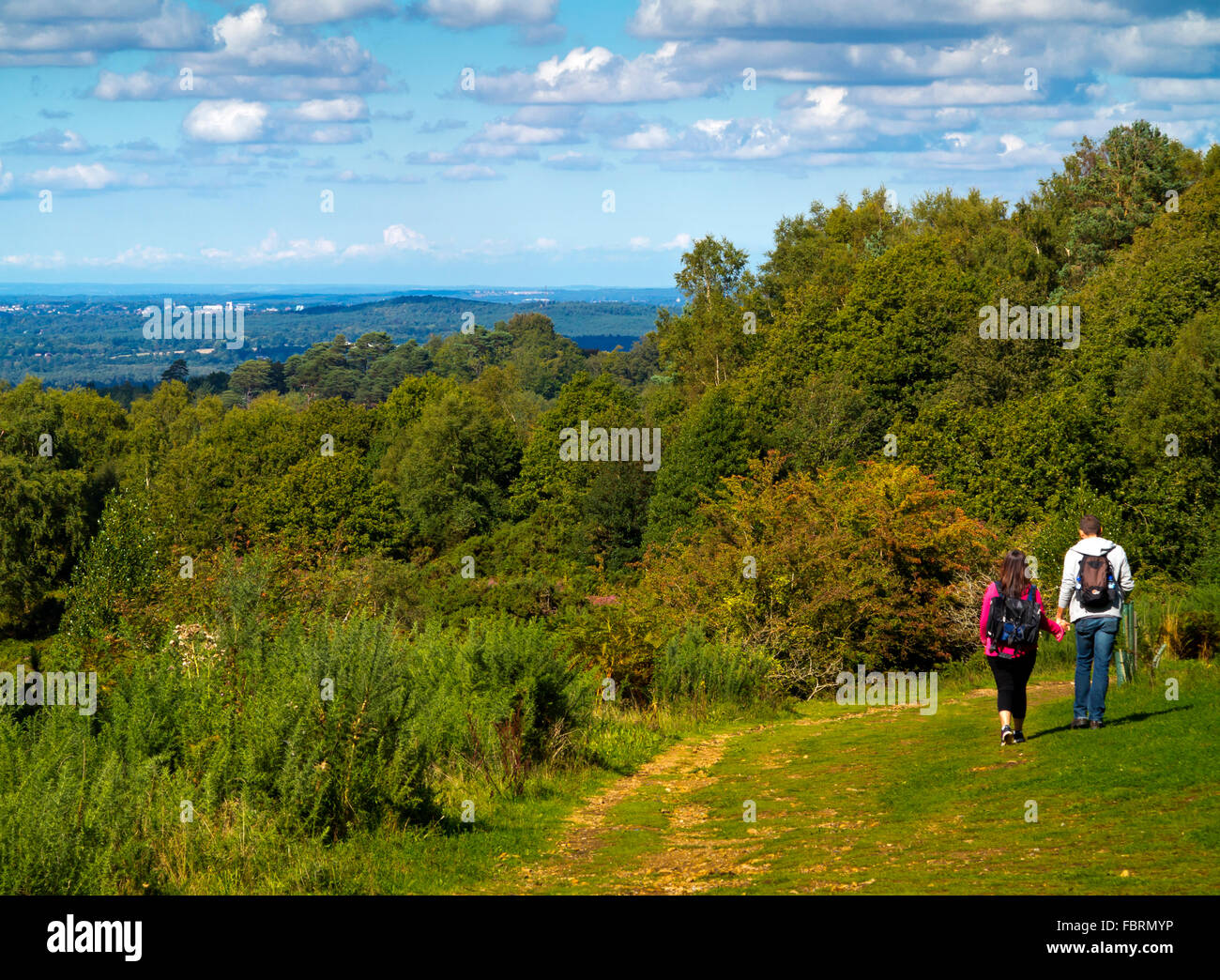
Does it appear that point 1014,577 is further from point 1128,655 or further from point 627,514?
point 627,514

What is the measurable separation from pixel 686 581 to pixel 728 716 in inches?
323

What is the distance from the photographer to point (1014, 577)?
416 inches

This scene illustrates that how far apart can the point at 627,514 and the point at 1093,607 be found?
5134 centimetres

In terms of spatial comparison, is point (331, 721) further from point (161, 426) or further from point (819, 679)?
point (161, 426)

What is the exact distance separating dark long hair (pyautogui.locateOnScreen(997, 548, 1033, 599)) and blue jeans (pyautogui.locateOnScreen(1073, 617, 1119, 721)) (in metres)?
0.70

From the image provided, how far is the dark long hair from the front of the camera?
34.6ft

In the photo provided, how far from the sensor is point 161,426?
9838cm

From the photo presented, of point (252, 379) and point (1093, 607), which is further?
point (252, 379)

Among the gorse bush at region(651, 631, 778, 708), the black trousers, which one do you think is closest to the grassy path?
the black trousers

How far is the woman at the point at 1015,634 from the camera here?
10539 millimetres

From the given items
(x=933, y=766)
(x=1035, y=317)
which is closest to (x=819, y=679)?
(x=933, y=766)

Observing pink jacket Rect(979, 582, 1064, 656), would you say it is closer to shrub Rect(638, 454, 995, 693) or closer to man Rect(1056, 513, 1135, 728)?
man Rect(1056, 513, 1135, 728)

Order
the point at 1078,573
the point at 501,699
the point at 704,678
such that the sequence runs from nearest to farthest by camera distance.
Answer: the point at 1078,573 → the point at 501,699 → the point at 704,678

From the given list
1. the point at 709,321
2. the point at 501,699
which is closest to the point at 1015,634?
the point at 501,699
